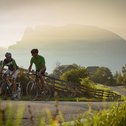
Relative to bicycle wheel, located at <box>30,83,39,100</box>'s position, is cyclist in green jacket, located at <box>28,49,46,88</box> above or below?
above

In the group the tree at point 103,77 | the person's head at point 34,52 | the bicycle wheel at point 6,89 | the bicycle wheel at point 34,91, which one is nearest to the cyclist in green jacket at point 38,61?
the person's head at point 34,52

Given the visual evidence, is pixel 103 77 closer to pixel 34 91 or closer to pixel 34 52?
pixel 34 91

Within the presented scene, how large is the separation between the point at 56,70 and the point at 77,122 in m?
143

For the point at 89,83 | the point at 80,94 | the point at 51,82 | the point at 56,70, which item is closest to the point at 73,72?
the point at 89,83

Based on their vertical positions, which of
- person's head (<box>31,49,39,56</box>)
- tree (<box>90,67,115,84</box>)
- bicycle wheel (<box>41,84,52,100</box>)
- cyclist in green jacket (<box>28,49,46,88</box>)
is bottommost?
bicycle wheel (<box>41,84,52,100</box>)

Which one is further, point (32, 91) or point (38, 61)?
point (32, 91)

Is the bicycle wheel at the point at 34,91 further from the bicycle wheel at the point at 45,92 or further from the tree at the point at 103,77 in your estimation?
the tree at the point at 103,77

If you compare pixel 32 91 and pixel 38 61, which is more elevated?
pixel 38 61

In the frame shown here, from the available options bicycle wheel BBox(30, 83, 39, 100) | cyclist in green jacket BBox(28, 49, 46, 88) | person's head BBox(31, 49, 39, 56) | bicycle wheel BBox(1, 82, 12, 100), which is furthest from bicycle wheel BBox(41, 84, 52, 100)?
person's head BBox(31, 49, 39, 56)

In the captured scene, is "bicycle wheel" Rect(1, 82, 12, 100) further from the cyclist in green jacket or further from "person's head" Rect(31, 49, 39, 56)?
"person's head" Rect(31, 49, 39, 56)

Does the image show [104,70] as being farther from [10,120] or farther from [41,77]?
[10,120]

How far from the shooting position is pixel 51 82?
1173 inches

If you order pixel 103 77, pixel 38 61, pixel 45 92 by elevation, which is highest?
pixel 103 77

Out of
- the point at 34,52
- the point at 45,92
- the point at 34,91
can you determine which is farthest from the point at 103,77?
the point at 34,52
